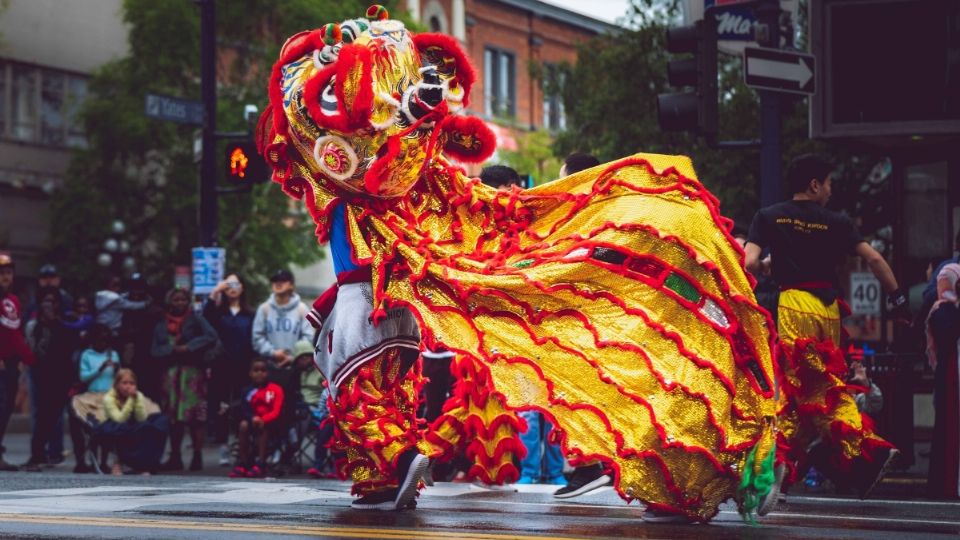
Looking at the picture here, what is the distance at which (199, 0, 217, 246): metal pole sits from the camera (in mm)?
20578

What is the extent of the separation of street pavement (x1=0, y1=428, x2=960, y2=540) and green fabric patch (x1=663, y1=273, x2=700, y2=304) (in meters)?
0.97

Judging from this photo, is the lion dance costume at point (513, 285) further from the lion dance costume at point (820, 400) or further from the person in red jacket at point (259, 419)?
the person in red jacket at point (259, 419)

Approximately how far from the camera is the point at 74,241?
34.2m

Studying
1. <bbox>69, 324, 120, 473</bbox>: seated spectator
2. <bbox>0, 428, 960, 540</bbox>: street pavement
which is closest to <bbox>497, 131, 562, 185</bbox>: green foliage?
<bbox>69, 324, 120, 473</bbox>: seated spectator

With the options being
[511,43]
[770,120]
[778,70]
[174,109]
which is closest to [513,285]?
[778,70]

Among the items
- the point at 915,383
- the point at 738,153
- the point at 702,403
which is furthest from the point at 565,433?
the point at 738,153

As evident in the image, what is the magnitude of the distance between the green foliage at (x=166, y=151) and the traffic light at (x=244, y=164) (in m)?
14.6

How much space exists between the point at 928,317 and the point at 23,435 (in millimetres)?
18980

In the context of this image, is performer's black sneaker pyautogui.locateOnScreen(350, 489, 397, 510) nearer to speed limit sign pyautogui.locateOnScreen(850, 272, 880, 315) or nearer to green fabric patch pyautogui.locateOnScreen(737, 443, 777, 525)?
green fabric patch pyautogui.locateOnScreen(737, 443, 777, 525)

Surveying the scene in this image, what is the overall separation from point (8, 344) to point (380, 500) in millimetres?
7533

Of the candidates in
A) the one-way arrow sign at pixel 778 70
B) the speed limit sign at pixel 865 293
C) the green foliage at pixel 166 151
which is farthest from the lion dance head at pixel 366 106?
the green foliage at pixel 166 151

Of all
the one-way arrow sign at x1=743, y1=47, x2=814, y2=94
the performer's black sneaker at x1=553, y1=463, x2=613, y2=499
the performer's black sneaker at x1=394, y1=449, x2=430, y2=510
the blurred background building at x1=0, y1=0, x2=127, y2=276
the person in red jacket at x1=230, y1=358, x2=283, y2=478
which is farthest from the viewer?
the blurred background building at x1=0, y1=0, x2=127, y2=276

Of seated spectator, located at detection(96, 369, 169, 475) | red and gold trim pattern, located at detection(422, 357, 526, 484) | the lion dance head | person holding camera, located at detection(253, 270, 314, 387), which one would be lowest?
seated spectator, located at detection(96, 369, 169, 475)

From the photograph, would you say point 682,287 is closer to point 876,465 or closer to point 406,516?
point 406,516
